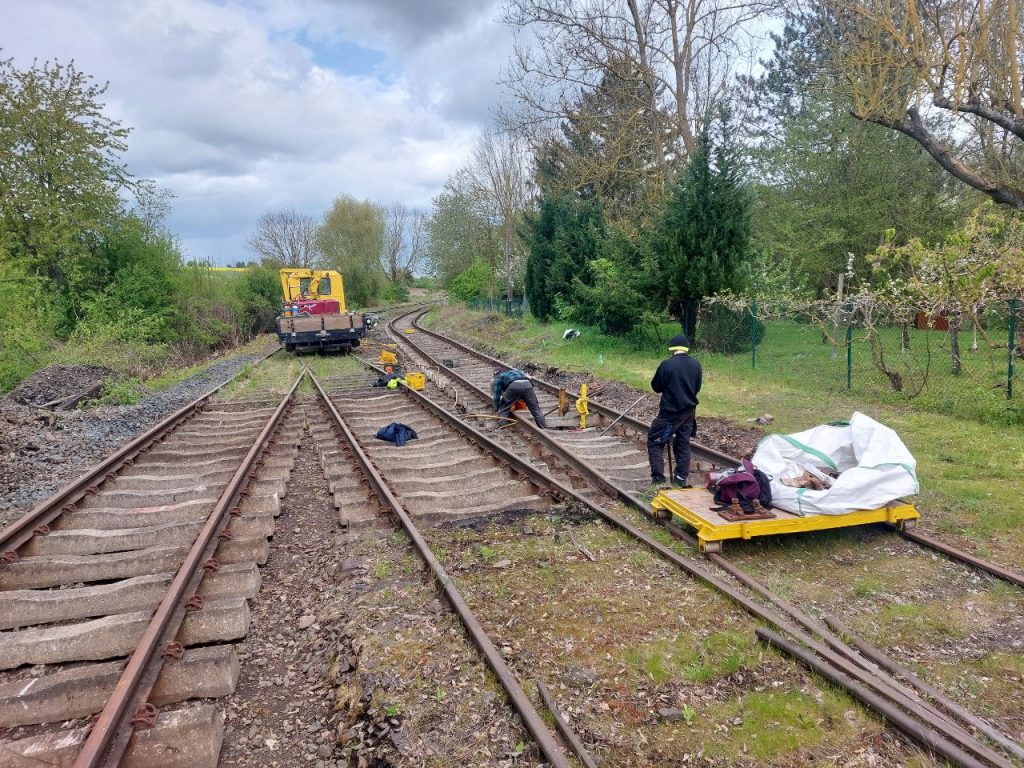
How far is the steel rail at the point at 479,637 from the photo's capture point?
122 inches

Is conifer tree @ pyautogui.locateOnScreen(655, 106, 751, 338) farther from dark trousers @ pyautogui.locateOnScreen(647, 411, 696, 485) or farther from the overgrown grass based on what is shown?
dark trousers @ pyautogui.locateOnScreen(647, 411, 696, 485)

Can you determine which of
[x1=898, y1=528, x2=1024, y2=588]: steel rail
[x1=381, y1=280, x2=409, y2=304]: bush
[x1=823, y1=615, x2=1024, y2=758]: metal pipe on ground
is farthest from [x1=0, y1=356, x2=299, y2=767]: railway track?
[x1=381, y1=280, x2=409, y2=304]: bush

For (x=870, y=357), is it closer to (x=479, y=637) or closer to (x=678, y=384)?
(x=678, y=384)

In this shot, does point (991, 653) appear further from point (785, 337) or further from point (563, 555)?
point (785, 337)

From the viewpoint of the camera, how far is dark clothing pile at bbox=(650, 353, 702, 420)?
6852 mm

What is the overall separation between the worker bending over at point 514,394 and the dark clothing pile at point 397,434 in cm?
162

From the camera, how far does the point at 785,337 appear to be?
75.1ft

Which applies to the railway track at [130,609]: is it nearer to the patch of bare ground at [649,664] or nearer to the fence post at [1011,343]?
the patch of bare ground at [649,664]

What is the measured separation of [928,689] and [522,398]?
23.2ft

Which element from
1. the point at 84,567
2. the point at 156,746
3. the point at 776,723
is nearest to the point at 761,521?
the point at 776,723

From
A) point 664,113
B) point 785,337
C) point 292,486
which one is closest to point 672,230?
point 664,113

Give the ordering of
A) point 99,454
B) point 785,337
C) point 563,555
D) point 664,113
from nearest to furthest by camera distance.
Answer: point 563,555 → point 99,454 → point 664,113 → point 785,337

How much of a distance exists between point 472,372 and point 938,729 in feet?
47.0

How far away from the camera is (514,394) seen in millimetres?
10078
